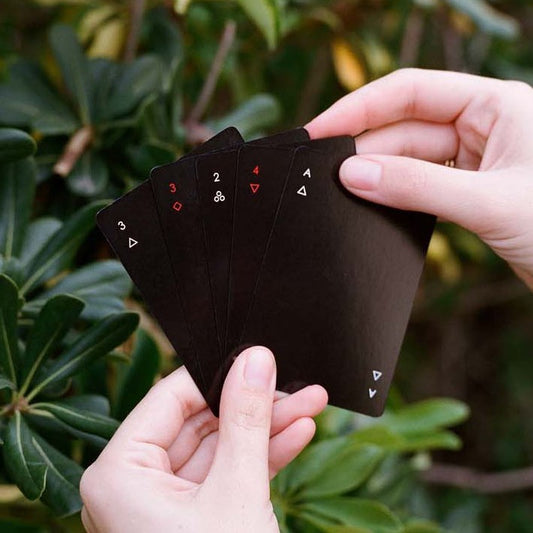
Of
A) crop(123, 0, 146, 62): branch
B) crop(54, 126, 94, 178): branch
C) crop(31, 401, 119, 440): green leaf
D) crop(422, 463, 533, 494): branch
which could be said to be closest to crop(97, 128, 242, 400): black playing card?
crop(31, 401, 119, 440): green leaf

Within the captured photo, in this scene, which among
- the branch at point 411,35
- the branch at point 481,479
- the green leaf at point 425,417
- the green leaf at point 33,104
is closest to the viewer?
the green leaf at point 33,104

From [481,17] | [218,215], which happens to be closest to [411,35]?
[481,17]

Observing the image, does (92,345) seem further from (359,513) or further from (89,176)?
(359,513)

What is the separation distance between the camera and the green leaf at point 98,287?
34.8 inches

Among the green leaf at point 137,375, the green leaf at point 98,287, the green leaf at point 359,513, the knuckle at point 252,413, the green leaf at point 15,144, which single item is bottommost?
the green leaf at point 359,513

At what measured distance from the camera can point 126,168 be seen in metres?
1.08

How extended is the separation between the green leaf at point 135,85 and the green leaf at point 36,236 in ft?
0.68

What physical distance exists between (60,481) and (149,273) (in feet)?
0.77

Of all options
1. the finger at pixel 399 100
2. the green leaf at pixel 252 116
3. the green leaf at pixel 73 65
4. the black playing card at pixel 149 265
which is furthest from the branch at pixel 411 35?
the black playing card at pixel 149 265

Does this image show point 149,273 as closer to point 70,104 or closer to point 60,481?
point 60,481

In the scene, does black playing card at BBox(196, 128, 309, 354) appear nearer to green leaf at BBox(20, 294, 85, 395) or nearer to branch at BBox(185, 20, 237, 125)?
green leaf at BBox(20, 294, 85, 395)

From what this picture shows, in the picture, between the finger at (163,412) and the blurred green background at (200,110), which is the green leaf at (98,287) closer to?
the blurred green background at (200,110)

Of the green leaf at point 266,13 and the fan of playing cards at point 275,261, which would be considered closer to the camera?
the fan of playing cards at point 275,261

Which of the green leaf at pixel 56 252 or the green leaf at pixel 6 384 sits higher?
the green leaf at pixel 56 252
